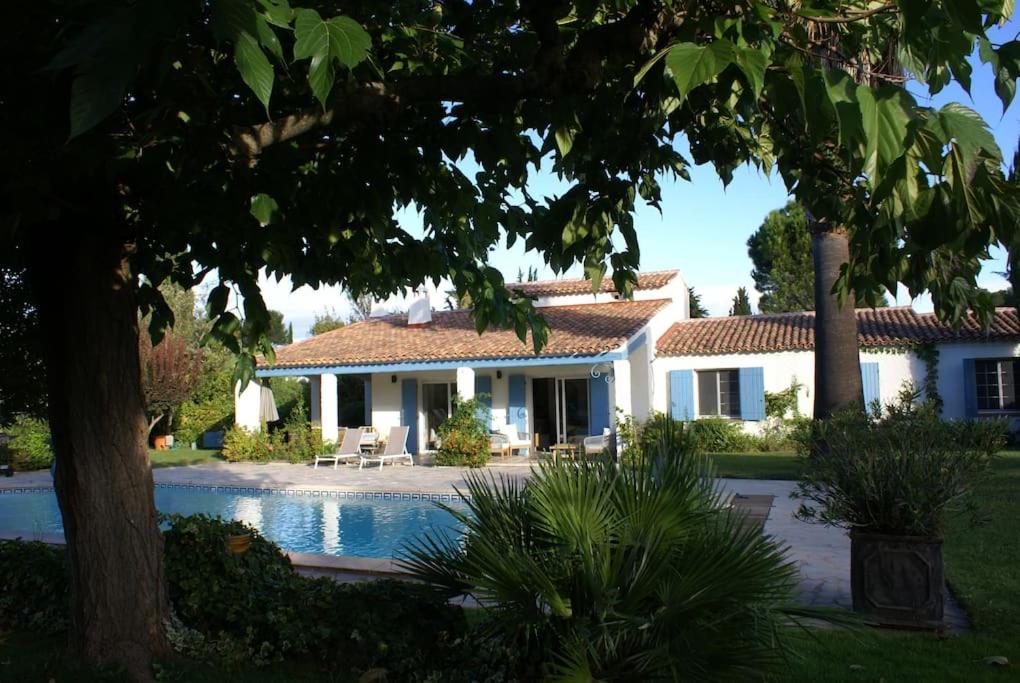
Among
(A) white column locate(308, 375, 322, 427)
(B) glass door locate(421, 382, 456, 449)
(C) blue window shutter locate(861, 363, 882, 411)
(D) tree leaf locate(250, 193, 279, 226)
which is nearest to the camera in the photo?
(D) tree leaf locate(250, 193, 279, 226)

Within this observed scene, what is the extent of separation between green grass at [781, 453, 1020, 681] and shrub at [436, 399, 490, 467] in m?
14.2

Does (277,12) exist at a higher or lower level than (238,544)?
higher

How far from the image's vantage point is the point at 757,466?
60.4 feet

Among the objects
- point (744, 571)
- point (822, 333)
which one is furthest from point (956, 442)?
point (822, 333)

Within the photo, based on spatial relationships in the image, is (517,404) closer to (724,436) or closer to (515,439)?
(515,439)

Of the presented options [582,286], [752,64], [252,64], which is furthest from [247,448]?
[752,64]

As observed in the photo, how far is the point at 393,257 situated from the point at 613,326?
17.3m

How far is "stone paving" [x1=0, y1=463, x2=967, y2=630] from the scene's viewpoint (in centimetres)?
747

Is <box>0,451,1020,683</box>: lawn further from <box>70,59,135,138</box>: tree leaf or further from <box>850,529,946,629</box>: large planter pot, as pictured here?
<box>70,59,135,138</box>: tree leaf

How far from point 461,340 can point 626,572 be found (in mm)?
20593

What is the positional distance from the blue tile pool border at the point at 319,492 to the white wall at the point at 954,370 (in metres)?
15.0

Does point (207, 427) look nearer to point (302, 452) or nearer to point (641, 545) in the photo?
point (302, 452)

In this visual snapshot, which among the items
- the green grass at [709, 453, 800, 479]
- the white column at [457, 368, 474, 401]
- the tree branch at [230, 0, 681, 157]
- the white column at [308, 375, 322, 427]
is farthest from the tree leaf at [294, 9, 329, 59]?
the white column at [308, 375, 322, 427]

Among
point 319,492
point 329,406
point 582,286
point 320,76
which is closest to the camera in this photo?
point 320,76
